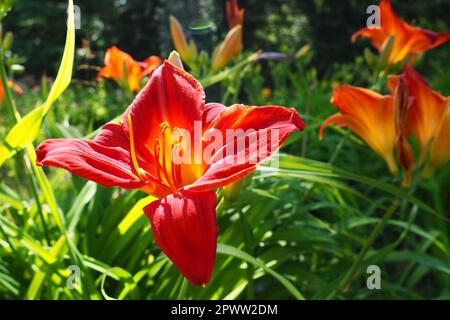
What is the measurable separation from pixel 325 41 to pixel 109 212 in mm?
8534

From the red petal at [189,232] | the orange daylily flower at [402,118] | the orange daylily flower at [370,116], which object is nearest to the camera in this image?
the red petal at [189,232]

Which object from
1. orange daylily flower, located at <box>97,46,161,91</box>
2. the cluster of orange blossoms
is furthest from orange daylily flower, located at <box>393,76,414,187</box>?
orange daylily flower, located at <box>97,46,161,91</box>

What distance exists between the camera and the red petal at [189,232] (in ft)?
2.17

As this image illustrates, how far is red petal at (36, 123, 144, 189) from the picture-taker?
0.73 meters

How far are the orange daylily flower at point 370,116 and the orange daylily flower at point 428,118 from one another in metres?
0.05

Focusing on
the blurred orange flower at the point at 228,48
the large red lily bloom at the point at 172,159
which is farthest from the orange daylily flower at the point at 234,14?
the large red lily bloom at the point at 172,159

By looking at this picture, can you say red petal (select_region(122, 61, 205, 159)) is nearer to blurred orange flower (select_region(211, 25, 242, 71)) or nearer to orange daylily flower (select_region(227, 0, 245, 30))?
blurred orange flower (select_region(211, 25, 242, 71))

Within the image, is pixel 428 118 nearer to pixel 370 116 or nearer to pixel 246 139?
pixel 370 116

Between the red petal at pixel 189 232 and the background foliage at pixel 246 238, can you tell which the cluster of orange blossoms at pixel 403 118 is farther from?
the red petal at pixel 189 232

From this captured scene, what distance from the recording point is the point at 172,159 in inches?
32.0

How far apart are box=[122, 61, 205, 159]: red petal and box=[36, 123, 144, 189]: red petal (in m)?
0.04

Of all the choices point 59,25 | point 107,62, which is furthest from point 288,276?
point 59,25

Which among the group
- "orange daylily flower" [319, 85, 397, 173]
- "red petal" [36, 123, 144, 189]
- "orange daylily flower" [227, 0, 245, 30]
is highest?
"orange daylily flower" [227, 0, 245, 30]
